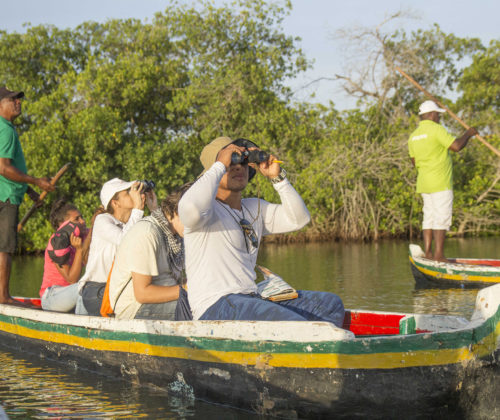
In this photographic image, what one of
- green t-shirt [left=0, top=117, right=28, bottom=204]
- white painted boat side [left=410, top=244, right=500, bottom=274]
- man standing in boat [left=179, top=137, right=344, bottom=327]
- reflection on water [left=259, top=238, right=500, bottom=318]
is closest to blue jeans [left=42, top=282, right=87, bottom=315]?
Answer: green t-shirt [left=0, top=117, right=28, bottom=204]

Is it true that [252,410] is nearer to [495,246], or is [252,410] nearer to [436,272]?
[436,272]

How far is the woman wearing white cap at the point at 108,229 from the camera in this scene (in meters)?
5.23

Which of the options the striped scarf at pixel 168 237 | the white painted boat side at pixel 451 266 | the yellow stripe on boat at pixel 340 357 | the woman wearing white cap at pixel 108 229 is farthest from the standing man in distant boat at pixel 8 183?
the white painted boat side at pixel 451 266

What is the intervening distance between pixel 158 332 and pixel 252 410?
79 centimetres

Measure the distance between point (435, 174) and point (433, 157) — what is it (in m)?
0.23

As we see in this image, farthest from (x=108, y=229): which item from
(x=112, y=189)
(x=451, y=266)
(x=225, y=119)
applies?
(x=225, y=119)

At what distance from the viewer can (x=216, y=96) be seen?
66.7 ft

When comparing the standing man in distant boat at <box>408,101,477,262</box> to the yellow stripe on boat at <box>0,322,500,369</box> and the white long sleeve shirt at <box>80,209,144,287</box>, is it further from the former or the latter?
the yellow stripe on boat at <box>0,322,500,369</box>

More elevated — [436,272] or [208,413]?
[436,272]

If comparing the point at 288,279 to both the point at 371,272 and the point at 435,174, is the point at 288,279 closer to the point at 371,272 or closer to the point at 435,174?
the point at 371,272

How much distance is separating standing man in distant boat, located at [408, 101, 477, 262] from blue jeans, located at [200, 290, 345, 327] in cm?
481

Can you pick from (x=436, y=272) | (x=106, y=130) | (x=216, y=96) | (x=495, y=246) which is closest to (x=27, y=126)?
(x=106, y=130)

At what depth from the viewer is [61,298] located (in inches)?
226

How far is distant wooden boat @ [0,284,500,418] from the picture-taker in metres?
3.30
